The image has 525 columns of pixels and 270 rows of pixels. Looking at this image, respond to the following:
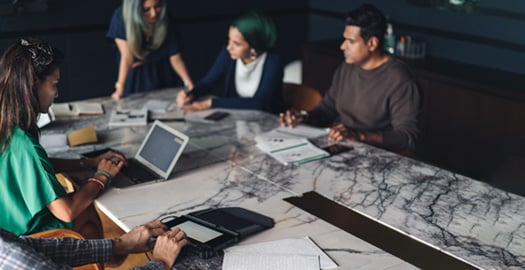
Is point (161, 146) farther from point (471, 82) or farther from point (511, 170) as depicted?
point (471, 82)

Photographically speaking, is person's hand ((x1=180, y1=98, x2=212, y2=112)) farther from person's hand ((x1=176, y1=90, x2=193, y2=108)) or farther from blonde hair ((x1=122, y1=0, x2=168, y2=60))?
blonde hair ((x1=122, y1=0, x2=168, y2=60))

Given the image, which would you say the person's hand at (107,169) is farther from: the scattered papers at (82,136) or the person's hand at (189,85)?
the person's hand at (189,85)

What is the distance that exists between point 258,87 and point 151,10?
31.3 inches

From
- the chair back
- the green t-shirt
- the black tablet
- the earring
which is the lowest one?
the chair back

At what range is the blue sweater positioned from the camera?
3629 millimetres

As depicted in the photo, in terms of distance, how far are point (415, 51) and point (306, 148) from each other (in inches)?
85.0

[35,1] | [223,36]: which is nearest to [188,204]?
[35,1]

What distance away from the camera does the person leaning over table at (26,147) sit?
2197 millimetres

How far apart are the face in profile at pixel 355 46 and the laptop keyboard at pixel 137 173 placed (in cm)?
120

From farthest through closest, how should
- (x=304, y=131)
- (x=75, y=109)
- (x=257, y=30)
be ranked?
(x=257, y=30), (x=75, y=109), (x=304, y=131)

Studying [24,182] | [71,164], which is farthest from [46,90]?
[71,164]

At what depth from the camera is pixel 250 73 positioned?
151 inches

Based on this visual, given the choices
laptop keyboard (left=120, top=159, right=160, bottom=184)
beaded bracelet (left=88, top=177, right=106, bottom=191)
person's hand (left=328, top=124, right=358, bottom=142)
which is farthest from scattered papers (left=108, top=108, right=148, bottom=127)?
person's hand (left=328, top=124, right=358, bottom=142)

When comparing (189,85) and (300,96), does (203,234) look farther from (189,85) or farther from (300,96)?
(189,85)
